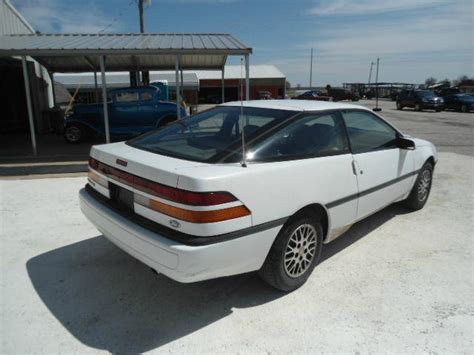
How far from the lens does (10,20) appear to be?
40.9 feet

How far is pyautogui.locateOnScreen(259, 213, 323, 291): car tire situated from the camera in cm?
283

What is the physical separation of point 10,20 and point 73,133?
16.1 feet

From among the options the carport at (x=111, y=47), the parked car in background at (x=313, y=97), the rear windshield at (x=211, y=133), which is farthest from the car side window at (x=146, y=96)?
the parked car in background at (x=313, y=97)

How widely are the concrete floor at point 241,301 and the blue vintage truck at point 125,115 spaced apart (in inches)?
279

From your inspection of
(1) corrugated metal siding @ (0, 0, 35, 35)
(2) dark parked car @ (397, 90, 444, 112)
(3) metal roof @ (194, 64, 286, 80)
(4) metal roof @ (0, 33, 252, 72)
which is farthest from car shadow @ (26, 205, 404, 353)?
(3) metal roof @ (194, 64, 286, 80)

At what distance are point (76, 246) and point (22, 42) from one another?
293 inches

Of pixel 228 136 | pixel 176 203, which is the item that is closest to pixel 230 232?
pixel 176 203

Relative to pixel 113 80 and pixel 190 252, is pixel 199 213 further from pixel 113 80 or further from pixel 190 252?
pixel 113 80

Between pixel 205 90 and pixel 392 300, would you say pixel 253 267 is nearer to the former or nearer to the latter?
pixel 392 300

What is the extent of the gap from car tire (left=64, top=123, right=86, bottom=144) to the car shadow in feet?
27.5

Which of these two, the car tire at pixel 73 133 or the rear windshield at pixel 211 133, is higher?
the rear windshield at pixel 211 133

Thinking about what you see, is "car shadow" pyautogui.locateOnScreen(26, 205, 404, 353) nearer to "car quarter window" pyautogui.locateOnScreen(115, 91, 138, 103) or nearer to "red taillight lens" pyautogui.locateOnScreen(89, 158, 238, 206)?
"red taillight lens" pyautogui.locateOnScreen(89, 158, 238, 206)

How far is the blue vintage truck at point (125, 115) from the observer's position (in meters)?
11.0

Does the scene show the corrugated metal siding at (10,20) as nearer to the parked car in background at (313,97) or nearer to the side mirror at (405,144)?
the side mirror at (405,144)
